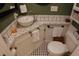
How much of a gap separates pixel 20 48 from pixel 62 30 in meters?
1.07

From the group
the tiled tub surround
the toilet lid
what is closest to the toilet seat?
the toilet lid

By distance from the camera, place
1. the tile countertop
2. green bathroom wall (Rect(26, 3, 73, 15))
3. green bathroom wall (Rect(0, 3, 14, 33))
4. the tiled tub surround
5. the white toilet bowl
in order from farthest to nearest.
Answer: green bathroom wall (Rect(26, 3, 73, 15)) → the tiled tub surround → the white toilet bowl → the tile countertop → green bathroom wall (Rect(0, 3, 14, 33))

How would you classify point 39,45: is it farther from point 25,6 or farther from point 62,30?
point 25,6

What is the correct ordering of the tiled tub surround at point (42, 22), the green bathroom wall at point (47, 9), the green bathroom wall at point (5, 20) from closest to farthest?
the green bathroom wall at point (5, 20)
the tiled tub surround at point (42, 22)
the green bathroom wall at point (47, 9)

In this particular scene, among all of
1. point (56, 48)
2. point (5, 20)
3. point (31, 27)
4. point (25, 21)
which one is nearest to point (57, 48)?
point (56, 48)

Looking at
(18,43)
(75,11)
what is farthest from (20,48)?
(75,11)

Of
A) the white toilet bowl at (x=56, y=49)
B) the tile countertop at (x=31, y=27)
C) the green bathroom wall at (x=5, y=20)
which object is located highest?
the green bathroom wall at (x=5, y=20)

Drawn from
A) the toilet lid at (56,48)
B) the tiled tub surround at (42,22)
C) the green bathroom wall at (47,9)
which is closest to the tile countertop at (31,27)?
the tiled tub surround at (42,22)

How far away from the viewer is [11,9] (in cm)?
214

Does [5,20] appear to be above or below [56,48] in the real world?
above

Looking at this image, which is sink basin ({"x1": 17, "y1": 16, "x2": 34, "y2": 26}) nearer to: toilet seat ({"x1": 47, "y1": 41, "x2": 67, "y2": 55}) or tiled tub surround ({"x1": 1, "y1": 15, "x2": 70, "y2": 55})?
tiled tub surround ({"x1": 1, "y1": 15, "x2": 70, "y2": 55})

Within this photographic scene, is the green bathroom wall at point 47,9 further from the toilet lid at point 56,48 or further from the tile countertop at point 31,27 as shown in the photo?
the toilet lid at point 56,48

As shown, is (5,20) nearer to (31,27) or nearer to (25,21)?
(25,21)

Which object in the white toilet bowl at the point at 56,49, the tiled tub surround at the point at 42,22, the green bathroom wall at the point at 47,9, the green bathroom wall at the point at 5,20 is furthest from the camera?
the green bathroom wall at the point at 47,9
